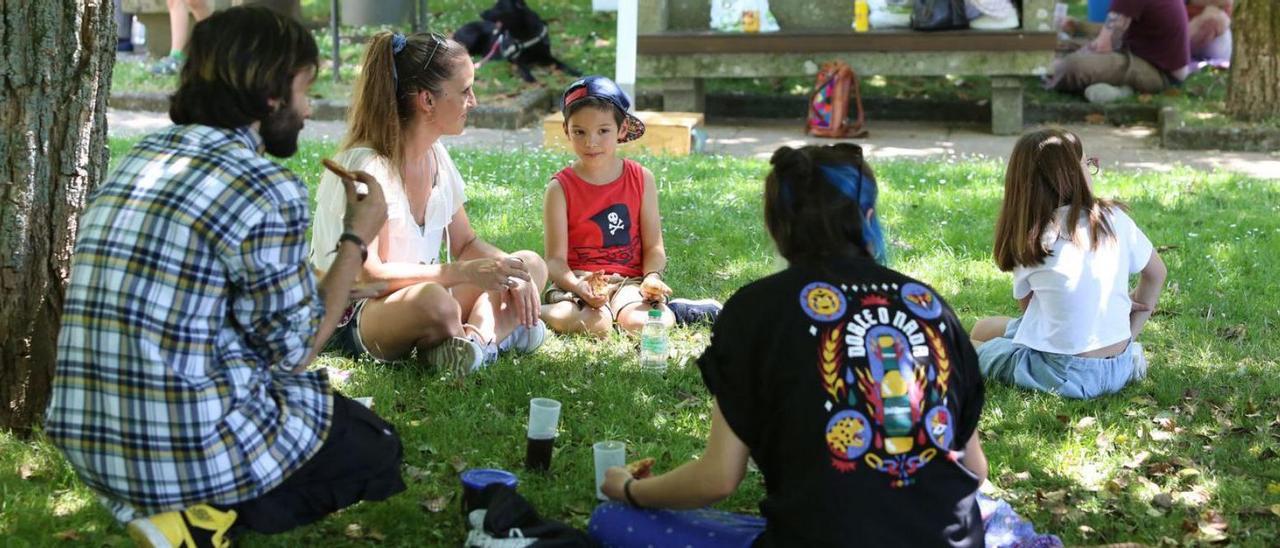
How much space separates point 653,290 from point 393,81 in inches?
53.0

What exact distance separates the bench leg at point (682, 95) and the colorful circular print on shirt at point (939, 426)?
884 centimetres

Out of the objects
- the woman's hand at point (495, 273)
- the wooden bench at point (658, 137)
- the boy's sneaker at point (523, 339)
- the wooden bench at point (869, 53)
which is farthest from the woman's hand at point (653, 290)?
the wooden bench at point (869, 53)

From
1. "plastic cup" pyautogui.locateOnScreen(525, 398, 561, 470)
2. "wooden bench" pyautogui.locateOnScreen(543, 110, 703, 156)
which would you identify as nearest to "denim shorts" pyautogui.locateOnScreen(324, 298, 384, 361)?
"plastic cup" pyautogui.locateOnScreen(525, 398, 561, 470)

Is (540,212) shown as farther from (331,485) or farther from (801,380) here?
(801,380)

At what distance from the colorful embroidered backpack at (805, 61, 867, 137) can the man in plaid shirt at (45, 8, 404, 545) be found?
26.8 ft

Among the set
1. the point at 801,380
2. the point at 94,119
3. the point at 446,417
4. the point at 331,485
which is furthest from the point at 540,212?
the point at 801,380

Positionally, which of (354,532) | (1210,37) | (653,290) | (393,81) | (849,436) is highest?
(1210,37)

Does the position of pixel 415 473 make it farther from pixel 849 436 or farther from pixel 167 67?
pixel 167 67

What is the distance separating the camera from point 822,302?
2734 millimetres

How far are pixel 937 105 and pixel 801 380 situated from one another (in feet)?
31.7

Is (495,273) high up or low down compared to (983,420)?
up

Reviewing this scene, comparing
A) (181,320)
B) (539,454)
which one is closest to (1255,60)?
(539,454)

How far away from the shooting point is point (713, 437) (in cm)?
287

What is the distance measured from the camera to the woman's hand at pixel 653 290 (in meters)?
5.34
